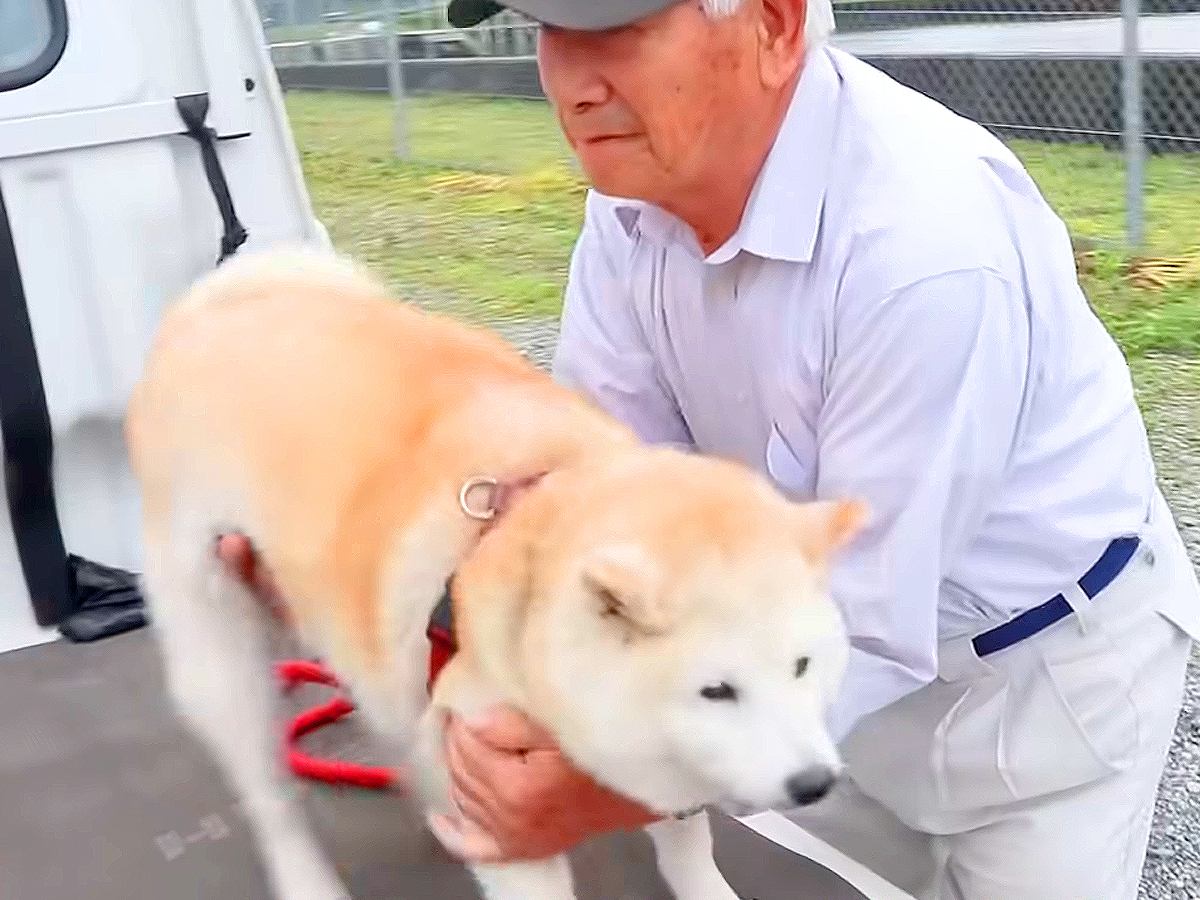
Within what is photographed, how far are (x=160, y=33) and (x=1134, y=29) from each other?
11.1 ft

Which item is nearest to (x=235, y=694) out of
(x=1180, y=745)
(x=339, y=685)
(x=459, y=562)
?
(x=339, y=685)

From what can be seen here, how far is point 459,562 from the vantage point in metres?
1.34

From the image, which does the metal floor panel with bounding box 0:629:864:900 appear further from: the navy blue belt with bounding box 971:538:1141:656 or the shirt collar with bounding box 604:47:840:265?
the shirt collar with bounding box 604:47:840:265

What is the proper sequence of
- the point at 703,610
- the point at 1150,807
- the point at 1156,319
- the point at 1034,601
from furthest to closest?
the point at 1156,319
the point at 1150,807
the point at 1034,601
the point at 703,610

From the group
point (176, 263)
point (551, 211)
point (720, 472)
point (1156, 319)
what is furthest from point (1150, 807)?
point (551, 211)

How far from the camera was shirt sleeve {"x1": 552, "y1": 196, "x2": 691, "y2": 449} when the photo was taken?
67.0 inches

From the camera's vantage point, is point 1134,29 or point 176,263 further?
point 1134,29

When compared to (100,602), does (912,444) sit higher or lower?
higher

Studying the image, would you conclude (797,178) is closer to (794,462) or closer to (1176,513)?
(794,462)

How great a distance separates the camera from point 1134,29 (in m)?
4.68

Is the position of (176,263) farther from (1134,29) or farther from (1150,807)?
(1134,29)

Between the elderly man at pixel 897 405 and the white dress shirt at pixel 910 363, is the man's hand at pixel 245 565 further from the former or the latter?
the white dress shirt at pixel 910 363

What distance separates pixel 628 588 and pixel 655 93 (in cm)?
45

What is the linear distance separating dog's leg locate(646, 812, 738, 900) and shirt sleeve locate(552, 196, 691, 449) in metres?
0.45
